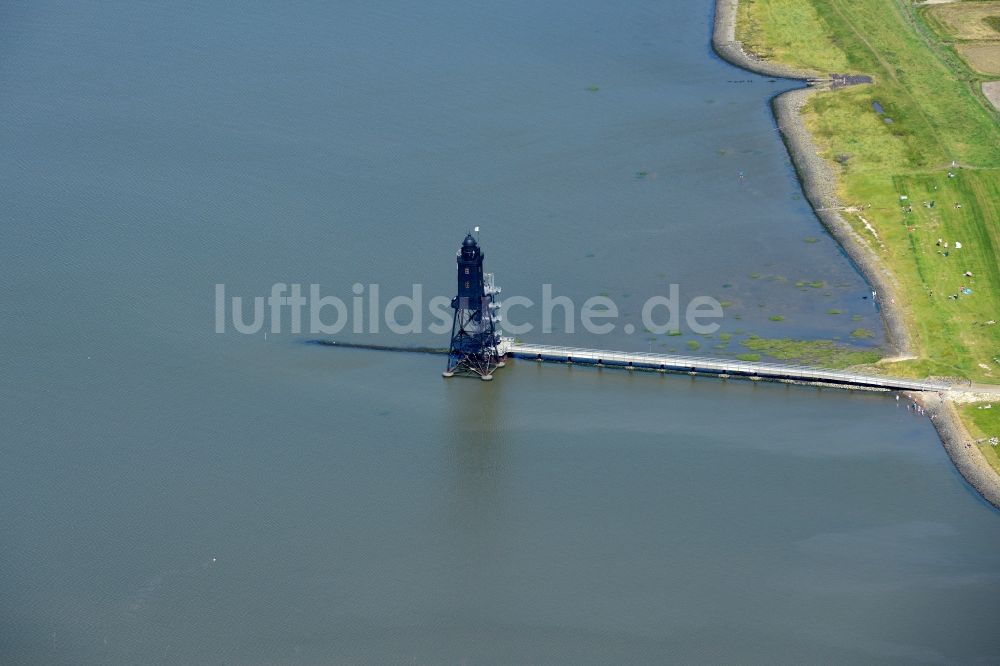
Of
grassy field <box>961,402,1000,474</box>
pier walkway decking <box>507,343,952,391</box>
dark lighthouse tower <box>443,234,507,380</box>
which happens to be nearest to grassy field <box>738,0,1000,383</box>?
pier walkway decking <box>507,343,952,391</box>

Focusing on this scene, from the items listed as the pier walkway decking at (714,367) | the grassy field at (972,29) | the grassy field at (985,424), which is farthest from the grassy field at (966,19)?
the grassy field at (985,424)

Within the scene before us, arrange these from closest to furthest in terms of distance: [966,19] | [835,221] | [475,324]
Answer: [475,324] < [835,221] < [966,19]

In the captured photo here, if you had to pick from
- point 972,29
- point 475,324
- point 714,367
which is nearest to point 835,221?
point 714,367

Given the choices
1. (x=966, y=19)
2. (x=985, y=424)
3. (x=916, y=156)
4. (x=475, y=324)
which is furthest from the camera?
(x=966, y=19)

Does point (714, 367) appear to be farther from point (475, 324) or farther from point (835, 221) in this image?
point (835, 221)

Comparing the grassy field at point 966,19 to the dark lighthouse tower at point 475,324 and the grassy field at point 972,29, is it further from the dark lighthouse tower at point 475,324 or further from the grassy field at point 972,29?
the dark lighthouse tower at point 475,324

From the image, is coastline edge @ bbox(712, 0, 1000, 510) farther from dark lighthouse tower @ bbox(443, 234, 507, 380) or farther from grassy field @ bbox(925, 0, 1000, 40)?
dark lighthouse tower @ bbox(443, 234, 507, 380)
